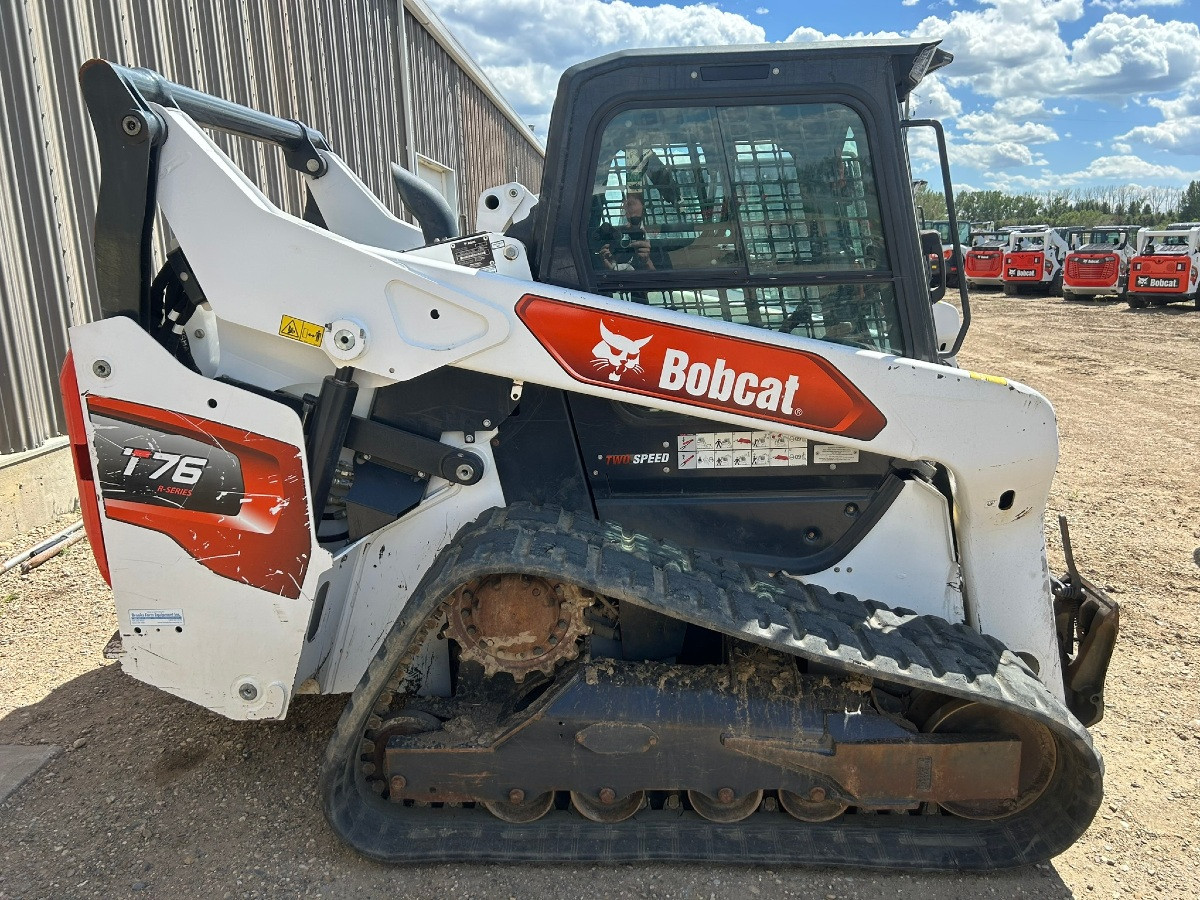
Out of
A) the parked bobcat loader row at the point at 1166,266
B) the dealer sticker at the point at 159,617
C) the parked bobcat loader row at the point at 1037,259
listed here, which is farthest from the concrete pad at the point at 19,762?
the parked bobcat loader row at the point at 1037,259

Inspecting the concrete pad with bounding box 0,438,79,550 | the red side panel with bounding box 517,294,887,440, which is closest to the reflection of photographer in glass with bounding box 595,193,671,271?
the red side panel with bounding box 517,294,887,440

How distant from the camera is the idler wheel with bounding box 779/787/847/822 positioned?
9.14 ft

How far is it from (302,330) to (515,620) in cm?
106

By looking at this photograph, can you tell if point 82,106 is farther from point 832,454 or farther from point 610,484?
point 832,454

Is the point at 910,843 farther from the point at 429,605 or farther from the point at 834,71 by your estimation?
the point at 834,71

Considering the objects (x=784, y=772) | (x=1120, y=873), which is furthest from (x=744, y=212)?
(x=1120, y=873)

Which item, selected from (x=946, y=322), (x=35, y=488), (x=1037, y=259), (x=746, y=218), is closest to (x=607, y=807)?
(x=746, y=218)

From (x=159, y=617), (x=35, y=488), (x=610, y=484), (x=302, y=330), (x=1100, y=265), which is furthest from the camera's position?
(x=1100, y=265)

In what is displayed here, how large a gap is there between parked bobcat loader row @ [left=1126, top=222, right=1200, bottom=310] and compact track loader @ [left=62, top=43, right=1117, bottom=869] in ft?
71.2

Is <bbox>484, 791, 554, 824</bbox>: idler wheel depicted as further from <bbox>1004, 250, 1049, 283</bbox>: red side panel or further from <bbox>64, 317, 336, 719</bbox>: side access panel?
<bbox>1004, 250, 1049, 283</bbox>: red side panel

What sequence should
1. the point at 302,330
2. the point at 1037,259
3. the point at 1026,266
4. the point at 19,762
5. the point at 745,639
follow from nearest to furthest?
1. the point at 745,639
2. the point at 302,330
3. the point at 19,762
4. the point at 1037,259
5. the point at 1026,266

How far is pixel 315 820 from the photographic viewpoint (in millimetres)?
2969

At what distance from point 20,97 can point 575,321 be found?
4.85 meters

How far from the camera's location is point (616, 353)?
263 centimetres
